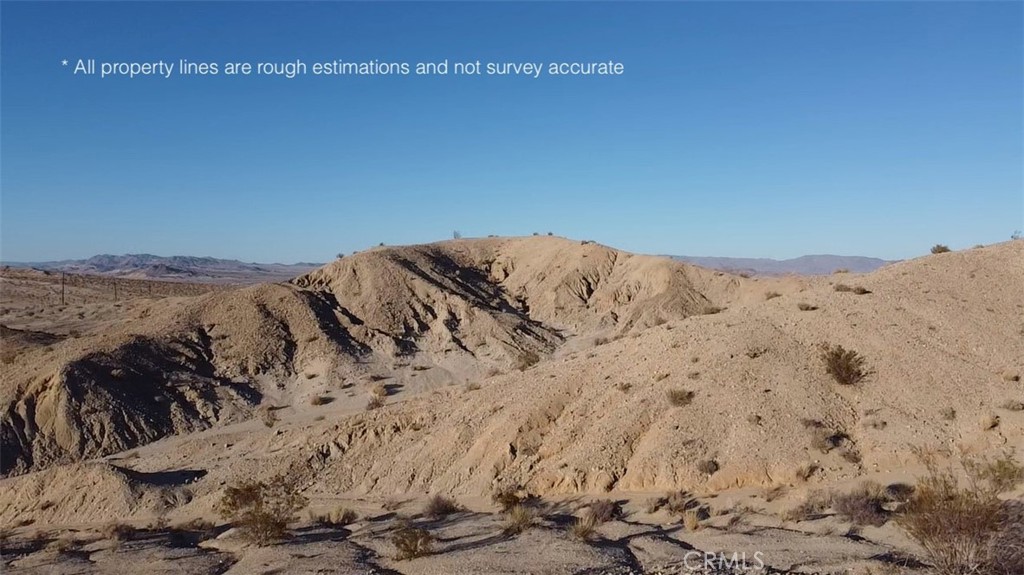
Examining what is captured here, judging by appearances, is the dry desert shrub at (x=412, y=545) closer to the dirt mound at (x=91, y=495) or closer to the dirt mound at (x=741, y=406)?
the dirt mound at (x=741, y=406)

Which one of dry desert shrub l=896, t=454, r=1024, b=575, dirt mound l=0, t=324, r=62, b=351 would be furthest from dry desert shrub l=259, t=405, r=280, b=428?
dry desert shrub l=896, t=454, r=1024, b=575

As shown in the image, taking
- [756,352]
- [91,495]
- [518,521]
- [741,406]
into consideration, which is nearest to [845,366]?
[756,352]

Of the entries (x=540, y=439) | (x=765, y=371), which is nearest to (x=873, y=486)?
(x=765, y=371)

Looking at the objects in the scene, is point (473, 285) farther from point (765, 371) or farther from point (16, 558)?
point (16, 558)

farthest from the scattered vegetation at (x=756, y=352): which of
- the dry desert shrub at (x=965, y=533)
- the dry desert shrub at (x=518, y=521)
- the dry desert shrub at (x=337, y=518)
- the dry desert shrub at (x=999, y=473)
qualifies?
the dry desert shrub at (x=337, y=518)

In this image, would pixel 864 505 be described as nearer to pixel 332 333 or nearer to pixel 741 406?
pixel 741 406
